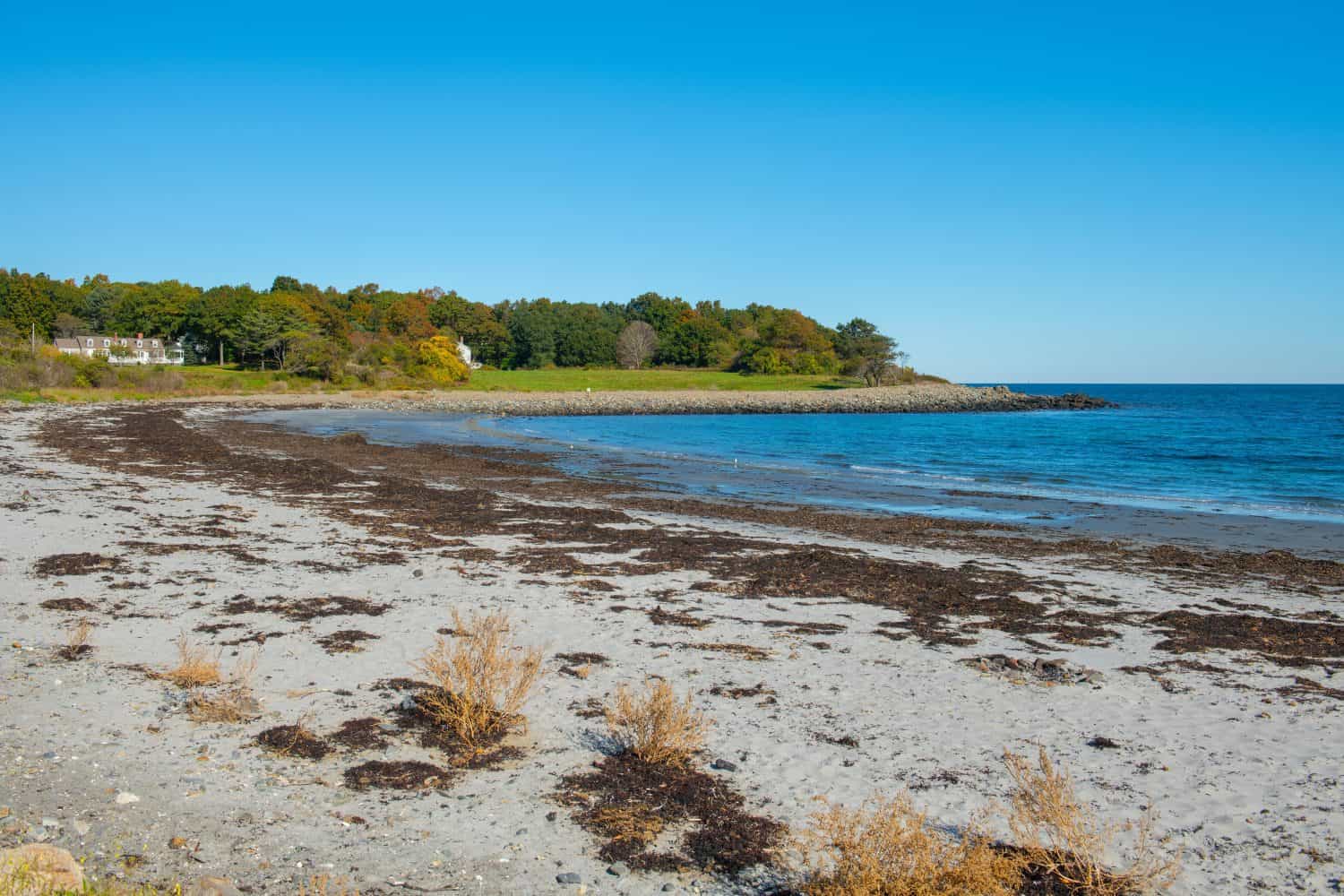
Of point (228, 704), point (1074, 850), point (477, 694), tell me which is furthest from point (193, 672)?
point (1074, 850)

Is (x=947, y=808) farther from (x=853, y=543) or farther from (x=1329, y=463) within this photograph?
(x=1329, y=463)

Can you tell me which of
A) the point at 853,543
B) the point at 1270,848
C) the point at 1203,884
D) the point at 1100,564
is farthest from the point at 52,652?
the point at 1100,564

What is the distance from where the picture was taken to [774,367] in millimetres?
118000

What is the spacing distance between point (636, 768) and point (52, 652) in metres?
5.39

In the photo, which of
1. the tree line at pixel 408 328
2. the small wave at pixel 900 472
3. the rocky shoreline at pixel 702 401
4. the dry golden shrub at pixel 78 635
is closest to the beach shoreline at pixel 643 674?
the dry golden shrub at pixel 78 635

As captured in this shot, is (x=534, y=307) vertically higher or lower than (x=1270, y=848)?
higher

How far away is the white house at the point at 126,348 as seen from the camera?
3612 inches

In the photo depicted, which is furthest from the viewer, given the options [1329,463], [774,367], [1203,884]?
[774,367]

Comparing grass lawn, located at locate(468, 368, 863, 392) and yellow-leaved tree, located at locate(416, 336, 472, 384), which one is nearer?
yellow-leaved tree, located at locate(416, 336, 472, 384)

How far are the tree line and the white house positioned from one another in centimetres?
232

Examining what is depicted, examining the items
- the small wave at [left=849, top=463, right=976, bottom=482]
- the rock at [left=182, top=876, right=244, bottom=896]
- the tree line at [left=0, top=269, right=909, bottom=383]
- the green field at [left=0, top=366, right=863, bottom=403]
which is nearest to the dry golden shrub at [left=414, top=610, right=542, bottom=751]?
the rock at [left=182, top=876, right=244, bottom=896]

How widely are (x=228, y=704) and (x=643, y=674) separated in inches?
130

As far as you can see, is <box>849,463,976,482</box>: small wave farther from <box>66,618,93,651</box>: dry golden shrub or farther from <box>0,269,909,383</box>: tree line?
<box>0,269,909,383</box>: tree line

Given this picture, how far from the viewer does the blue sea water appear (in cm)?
2364
